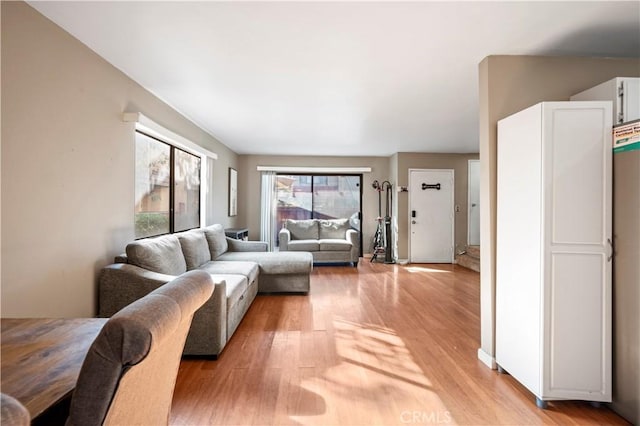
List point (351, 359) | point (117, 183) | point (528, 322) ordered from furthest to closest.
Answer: point (117, 183)
point (351, 359)
point (528, 322)

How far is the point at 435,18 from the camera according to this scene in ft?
5.80

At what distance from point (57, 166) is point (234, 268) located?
1.82m

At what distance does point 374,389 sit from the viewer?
1904 mm

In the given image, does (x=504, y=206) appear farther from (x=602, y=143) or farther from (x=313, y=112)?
(x=313, y=112)

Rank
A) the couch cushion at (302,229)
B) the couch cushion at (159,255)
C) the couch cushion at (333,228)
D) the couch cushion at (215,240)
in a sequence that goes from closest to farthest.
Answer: the couch cushion at (159,255) → the couch cushion at (215,240) → the couch cushion at (302,229) → the couch cushion at (333,228)

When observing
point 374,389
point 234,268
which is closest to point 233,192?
point 234,268

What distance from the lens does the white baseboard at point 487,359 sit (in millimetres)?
2162

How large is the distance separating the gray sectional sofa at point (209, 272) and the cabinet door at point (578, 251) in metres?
2.16

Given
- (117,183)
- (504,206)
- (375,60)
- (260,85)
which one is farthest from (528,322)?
(117,183)

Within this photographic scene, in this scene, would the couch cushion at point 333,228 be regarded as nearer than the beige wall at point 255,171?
Yes

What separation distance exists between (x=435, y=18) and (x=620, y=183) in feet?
4.50

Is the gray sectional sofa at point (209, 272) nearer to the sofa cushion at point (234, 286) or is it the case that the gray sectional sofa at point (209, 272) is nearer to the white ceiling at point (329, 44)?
the sofa cushion at point (234, 286)

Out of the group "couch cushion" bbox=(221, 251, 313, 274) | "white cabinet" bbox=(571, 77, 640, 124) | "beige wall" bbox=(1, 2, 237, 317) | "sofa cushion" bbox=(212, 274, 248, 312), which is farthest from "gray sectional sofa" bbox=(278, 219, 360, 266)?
"white cabinet" bbox=(571, 77, 640, 124)

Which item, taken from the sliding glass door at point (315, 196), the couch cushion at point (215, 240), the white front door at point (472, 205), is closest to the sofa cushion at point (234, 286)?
the couch cushion at point (215, 240)
